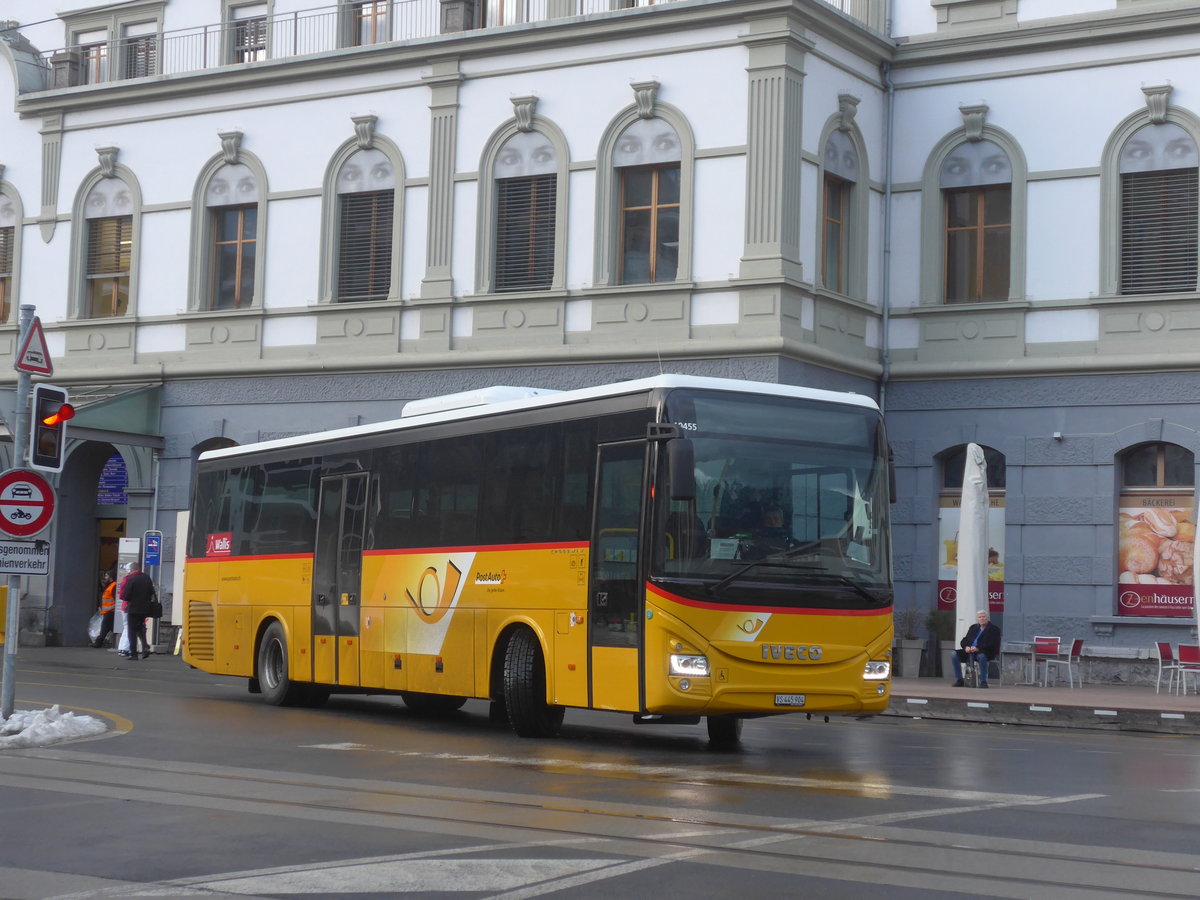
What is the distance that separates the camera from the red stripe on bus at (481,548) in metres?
15.5

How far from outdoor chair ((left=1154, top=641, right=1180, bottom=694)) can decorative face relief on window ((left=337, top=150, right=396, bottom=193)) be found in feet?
47.7

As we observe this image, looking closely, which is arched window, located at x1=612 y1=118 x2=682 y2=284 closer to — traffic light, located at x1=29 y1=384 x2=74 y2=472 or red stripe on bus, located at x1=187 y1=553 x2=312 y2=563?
red stripe on bus, located at x1=187 y1=553 x2=312 y2=563

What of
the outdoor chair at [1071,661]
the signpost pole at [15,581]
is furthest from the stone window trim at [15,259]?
the outdoor chair at [1071,661]

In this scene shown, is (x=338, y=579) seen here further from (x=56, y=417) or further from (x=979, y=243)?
(x=979, y=243)

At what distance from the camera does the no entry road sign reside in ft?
50.4

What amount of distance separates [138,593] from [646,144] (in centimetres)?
1161

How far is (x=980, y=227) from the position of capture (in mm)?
28484

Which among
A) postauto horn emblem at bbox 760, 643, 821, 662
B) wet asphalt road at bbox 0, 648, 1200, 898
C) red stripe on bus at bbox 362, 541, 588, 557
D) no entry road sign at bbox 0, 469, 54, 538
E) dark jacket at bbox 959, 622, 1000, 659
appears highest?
no entry road sign at bbox 0, 469, 54, 538

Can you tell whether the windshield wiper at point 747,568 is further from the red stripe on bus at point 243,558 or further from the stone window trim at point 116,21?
the stone window trim at point 116,21

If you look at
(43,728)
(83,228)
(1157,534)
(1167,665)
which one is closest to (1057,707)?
(1167,665)

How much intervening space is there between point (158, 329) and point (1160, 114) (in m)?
17.9

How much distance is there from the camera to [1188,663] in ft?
79.3

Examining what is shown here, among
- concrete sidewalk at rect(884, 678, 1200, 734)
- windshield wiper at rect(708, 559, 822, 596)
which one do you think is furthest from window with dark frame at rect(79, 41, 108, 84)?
windshield wiper at rect(708, 559, 822, 596)

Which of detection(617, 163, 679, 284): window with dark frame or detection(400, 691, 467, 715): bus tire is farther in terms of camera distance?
detection(617, 163, 679, 284): window with dark frame
